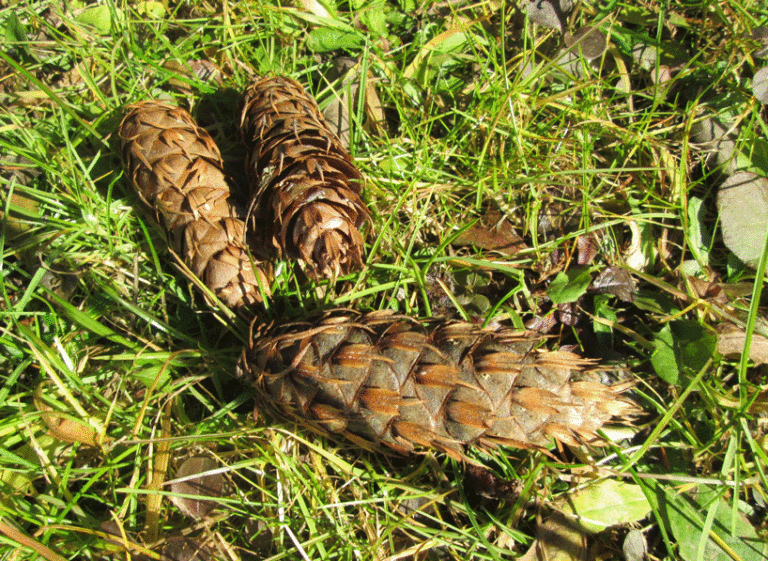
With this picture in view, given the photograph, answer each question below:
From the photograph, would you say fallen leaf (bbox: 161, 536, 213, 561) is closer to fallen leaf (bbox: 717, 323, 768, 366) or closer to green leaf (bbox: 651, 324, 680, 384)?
green leaf (bbox: 651, 324, 680, 384)

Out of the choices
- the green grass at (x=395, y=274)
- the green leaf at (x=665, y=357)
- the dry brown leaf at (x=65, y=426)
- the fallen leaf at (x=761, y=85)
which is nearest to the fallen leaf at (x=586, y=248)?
the green grass at (x=395, y=274)

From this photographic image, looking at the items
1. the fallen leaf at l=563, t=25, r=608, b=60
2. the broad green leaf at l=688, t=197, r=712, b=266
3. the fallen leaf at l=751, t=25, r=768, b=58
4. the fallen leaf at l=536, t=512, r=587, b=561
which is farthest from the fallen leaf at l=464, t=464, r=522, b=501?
the fallen leaf at l=751, t=25, r=768, b=58

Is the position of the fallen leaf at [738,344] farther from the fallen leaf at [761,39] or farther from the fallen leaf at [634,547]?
the fallen leaf at [761,39]

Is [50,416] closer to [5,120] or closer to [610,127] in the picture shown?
[5,120]

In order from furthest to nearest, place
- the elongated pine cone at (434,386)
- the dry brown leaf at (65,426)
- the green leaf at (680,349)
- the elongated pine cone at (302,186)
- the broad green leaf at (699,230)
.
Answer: the broad green leaf at (699,230) < the green leaf at (680,349) < the dry brown leaf at (65,426) < the elongated pine cone at (302,186) < the elongated pine cone at (434,386)

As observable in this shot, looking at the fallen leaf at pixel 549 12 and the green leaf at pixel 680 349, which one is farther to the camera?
the fallen leaf at pixel 549 12

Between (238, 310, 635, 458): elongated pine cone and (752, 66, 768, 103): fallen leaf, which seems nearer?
(238, 310, 635, 458): elongated pine cone

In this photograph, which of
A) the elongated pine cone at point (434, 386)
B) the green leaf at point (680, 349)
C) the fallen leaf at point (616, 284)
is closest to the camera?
the elongated pine cone at point (434, 386)
